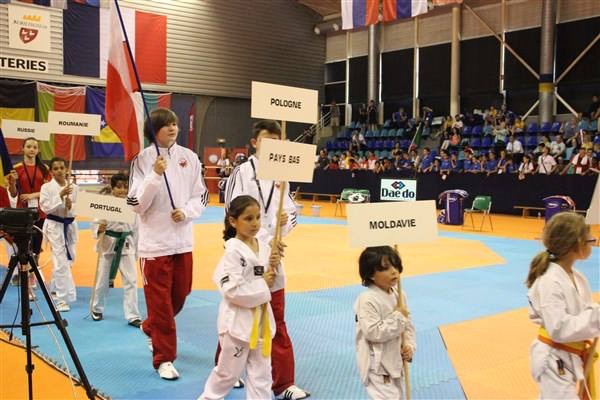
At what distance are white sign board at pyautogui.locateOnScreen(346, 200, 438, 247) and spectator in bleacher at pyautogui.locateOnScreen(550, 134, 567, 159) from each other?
16360 millimetres

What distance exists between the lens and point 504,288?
7875 millimetres

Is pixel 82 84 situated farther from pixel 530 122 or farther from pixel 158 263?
pixel 158 263

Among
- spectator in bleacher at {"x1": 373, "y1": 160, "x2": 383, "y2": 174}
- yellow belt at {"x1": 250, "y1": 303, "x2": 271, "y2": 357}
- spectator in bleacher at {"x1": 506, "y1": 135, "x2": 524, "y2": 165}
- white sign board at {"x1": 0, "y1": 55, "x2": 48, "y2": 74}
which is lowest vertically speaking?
yellow belt at {"x1": 250, "y1": 303, "x2": 271, "y2": 357}

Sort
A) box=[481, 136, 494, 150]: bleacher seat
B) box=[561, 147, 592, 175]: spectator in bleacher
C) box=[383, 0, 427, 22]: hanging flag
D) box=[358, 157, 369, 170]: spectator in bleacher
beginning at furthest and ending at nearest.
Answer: box=[358, 157, 369, 170]: spectator in bleacher
box=[481, 136, 494, 150]: bleacher seat
box=[383, 0, 427, 22]: hanging flag
box=[561, 147, 592, 175]: spectator in bleacher

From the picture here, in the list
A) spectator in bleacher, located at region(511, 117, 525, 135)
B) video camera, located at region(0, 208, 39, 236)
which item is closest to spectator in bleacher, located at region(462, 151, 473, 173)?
spectator in bleacher, located at region(511, 117, 525, 135)

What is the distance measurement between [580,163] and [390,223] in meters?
15.2

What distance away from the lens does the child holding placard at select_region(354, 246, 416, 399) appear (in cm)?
298

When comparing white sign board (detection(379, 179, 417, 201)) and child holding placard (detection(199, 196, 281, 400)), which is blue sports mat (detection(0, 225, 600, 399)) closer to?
child holding placard (detection(199, 196, 281, 400))


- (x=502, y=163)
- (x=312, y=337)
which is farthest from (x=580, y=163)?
(x=312, y=337)

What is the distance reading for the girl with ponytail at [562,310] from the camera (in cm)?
269

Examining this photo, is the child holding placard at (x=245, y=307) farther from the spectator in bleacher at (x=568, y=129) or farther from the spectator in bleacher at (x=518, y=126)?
the spectator in bleacher at (x=518, y=126)

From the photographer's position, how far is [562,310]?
270cm

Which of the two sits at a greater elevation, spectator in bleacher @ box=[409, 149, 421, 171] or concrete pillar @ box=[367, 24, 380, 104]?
concrete pillar @ box=[367, 24, 380, 104]

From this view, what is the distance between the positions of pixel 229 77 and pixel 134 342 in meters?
23.2
